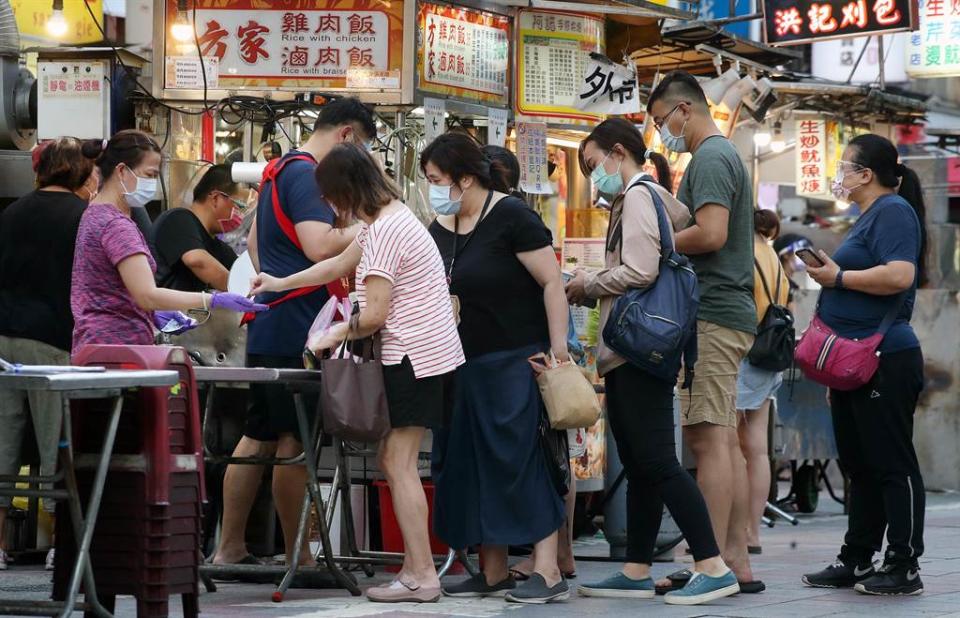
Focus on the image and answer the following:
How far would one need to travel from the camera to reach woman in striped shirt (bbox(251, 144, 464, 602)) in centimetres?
641

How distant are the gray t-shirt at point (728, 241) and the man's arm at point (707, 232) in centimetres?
3

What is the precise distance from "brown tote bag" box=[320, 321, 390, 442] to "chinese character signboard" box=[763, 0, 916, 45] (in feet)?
30.0

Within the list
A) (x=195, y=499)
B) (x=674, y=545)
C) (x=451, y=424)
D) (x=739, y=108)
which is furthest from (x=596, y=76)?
(x=195, y=499)

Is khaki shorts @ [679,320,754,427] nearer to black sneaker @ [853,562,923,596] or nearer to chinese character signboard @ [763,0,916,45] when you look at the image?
black sneaker @ [853,562,923,596]

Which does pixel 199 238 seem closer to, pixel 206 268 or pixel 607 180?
pixel 206 268

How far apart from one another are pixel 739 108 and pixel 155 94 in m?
4.88

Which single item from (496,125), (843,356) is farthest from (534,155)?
(843,356)

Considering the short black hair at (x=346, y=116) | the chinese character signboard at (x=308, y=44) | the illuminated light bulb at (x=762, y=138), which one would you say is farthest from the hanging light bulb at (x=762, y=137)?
the short black hair at (x=346, y=116)

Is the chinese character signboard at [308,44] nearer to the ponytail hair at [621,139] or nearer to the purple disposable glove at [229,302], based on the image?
the ponytail hair at [621,139]

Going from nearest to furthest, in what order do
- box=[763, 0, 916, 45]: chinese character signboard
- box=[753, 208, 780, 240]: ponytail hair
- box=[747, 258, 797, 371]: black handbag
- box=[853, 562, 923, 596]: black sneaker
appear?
box=[853, 562, 923, 596]: black sneaker → box=[747, 258, 797, 371]: black handbag → box=[753, 208, 780, 240]: ponytail hair → box=[763, 0, 916, 45]: chinese character signboard

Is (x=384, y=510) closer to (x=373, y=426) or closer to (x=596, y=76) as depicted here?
(x=373, y=426)

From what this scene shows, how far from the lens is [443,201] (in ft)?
22.2

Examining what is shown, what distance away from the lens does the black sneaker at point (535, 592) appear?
6.59 metres

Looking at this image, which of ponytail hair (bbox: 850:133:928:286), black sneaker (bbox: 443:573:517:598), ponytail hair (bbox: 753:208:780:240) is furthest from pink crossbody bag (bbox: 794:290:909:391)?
ponytail hair (bbox: 753:208:780:240)
